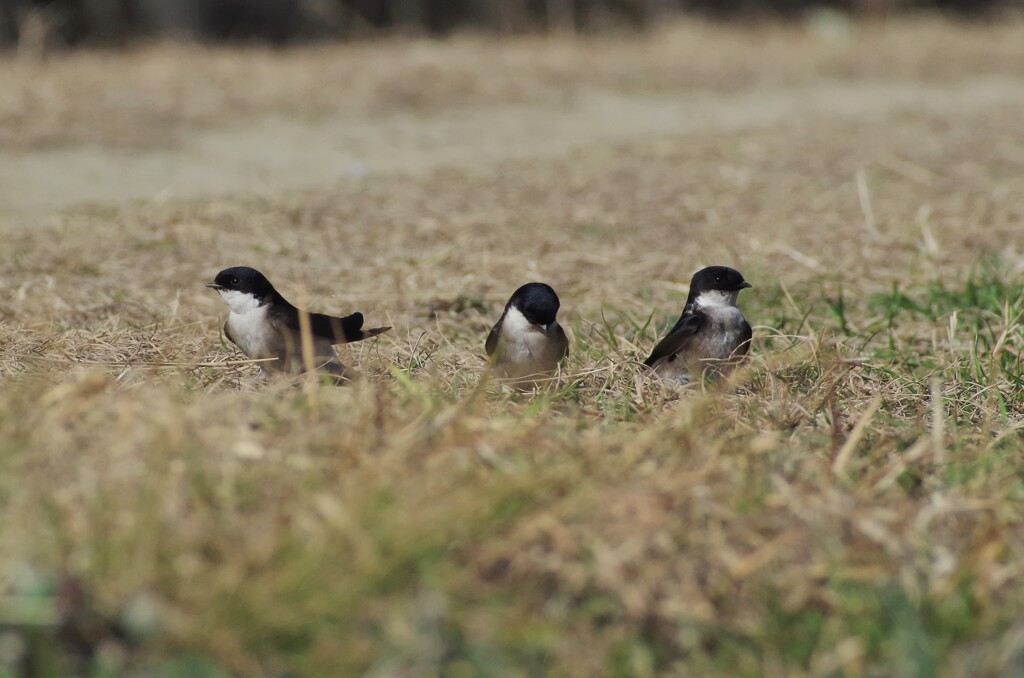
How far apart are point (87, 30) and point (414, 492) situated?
1716 cm

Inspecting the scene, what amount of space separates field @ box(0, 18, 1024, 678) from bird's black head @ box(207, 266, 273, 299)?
288 millimetres

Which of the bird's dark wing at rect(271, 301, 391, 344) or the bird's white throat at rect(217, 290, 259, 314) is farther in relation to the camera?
the bird's white throat at rect(217, 290, 259, 314)

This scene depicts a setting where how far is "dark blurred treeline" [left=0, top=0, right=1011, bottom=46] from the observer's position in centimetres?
1822

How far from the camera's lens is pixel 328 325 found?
16.6 feet

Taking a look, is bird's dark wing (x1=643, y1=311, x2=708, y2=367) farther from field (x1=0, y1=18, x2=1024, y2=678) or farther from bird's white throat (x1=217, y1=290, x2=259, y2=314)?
bird's white throat (x1=217, y1=290, x2=259, y2=314)

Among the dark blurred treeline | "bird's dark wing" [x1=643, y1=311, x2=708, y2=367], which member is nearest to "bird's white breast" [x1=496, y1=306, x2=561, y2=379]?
"bird's dark wing" [x1=643, y1=311, x2=708, y2=367]

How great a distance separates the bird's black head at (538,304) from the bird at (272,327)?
639 mm

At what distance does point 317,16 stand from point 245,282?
51.4 feet

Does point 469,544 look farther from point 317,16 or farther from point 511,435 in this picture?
point 317,16

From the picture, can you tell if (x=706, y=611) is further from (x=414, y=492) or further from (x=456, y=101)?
(x=456, y=101)

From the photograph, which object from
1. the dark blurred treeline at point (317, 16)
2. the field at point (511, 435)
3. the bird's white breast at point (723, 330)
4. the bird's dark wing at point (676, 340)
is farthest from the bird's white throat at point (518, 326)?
the dark blurred treeline at point (317, 16)

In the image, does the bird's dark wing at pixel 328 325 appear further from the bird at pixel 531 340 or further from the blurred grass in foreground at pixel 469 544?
the blurred grass in foreground at pixel 469 544

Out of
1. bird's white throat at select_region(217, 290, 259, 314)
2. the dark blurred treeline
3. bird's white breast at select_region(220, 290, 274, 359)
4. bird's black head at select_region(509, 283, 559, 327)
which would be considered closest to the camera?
bird's black head at select_region(509, 283, 559, 327)

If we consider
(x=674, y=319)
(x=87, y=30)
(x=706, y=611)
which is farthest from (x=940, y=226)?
(x=87, y=30)
